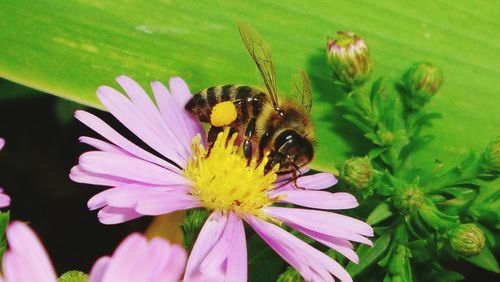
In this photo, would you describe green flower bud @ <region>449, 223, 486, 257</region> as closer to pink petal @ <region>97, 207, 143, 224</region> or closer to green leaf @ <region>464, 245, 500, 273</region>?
green leaf @ <region>464, 245, 500, 273</region>

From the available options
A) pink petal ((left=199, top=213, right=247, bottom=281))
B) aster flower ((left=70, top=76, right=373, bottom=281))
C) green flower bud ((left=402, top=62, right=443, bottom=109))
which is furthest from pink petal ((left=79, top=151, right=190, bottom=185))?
green flower bud ((left=402, top=62, right=443, bottom=109))

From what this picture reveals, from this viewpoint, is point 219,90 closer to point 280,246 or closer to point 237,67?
point 237,67

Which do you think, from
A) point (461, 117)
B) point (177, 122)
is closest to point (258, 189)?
point (177, 122)

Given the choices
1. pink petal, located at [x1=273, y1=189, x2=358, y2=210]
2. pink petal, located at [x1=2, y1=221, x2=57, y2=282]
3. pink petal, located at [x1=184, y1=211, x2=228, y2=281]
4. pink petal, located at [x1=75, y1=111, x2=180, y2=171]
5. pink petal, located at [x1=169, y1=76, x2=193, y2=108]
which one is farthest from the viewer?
pink petal, located at [x1=169, y1=76, x2=193, y2=108]

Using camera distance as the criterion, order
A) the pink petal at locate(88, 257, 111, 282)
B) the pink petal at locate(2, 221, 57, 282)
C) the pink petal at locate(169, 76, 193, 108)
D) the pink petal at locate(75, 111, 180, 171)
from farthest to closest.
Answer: the pink petal at locate(169, 76, 193, 108), the pink petal at locate(75, 111, 180, 171), the pink petal at locate(88, 257, 111, 282), the pink petal at locate(2, 221, 57, 282)

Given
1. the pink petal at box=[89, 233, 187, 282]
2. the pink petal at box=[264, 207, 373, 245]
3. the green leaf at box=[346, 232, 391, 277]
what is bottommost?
the green leaf at box=[346, 232, 391, 277]

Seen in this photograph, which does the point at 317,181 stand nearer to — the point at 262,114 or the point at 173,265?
the point at 262,114

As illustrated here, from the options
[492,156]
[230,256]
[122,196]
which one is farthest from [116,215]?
[492,156]
